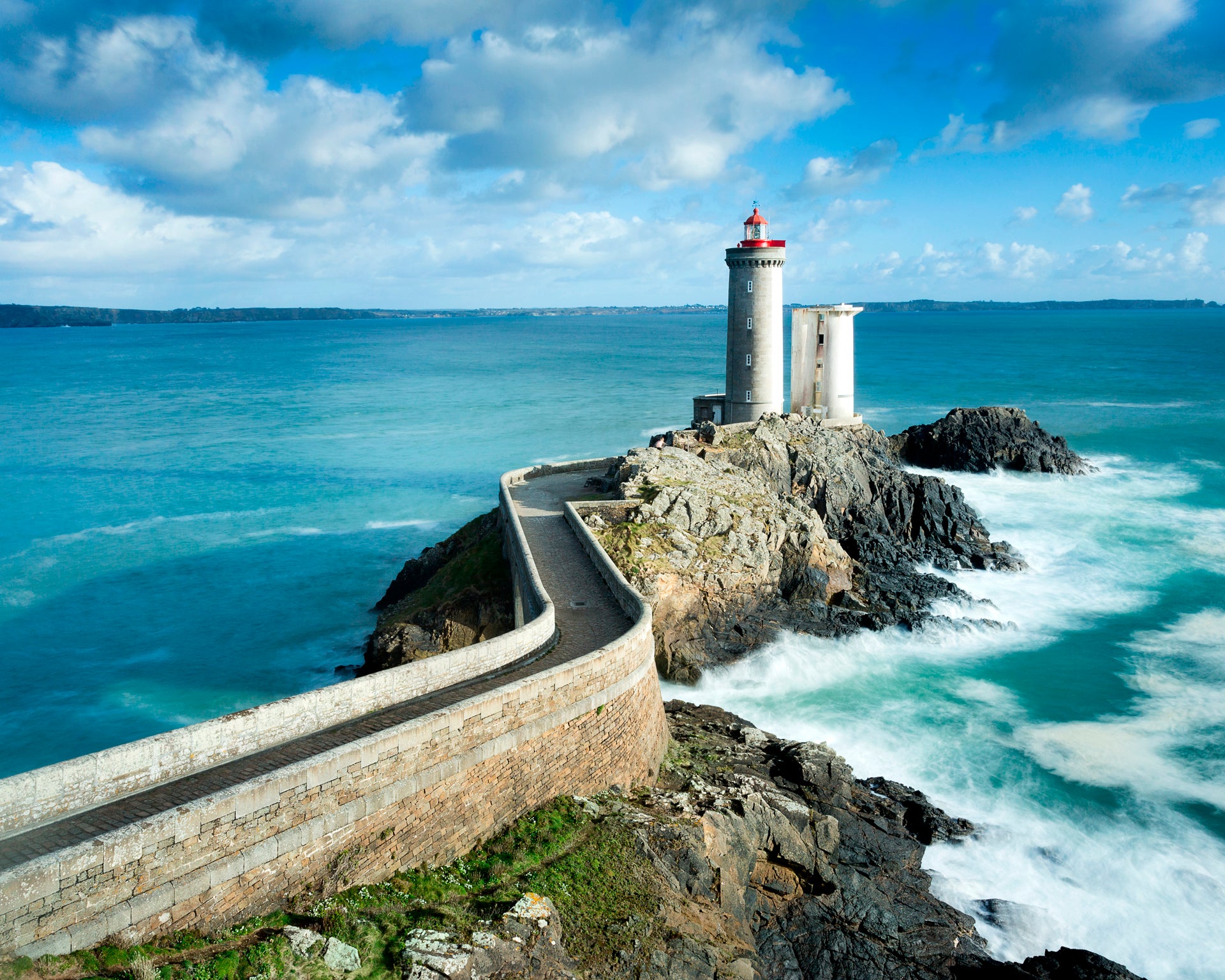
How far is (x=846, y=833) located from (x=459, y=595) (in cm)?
1202

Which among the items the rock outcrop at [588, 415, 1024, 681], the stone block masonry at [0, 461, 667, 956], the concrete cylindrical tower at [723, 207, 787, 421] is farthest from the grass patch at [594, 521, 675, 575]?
the concrete cylindrical tower at [723, 207, 787, 421]

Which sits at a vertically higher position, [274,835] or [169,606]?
[274,835]

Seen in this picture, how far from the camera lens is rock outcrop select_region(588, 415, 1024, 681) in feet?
74.7

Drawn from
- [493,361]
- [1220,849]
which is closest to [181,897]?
[1220,849]

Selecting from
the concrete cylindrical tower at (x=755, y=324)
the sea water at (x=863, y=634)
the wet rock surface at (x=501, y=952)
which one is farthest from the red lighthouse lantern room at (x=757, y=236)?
the wet rock surface at (x=501, y=952)

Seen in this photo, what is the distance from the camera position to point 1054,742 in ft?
65.3

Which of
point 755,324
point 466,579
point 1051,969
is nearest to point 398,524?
point 466,579

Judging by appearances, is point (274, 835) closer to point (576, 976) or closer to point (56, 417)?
point (576, 976)

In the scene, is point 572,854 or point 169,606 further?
point 169,606

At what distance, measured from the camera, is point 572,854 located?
11547 millimetres

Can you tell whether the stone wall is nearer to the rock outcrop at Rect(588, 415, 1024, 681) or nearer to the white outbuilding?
the rock outcrop at Rect(588, 415, 1024, 681)

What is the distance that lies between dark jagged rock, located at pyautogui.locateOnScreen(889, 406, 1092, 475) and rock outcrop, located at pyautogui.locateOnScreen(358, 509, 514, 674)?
88.3 feet

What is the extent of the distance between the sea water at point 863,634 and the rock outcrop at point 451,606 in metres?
2.76

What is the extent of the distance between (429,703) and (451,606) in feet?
33.0
